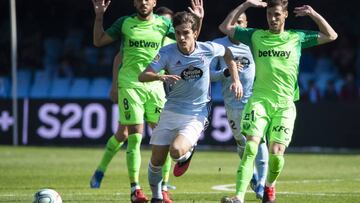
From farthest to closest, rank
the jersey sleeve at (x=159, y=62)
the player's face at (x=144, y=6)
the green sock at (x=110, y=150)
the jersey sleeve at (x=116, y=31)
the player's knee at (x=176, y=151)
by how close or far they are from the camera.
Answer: the green sock at (x=110, y=150), the jersey sleeve at (x=116, y=31), the player's face at (x=144, y=6), the jersey sleeve at (x=159, y=62), the player's knee at (x=176, y=151)

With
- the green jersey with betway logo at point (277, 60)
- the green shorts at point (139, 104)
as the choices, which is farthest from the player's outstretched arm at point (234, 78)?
the green shorts at point (139, 104)

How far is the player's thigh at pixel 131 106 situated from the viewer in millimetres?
13117

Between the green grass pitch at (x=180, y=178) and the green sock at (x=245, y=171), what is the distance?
3.84ft

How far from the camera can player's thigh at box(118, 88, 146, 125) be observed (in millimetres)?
13117

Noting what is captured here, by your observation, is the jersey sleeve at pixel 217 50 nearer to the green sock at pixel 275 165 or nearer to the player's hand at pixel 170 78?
the player's hand at pixel 170 78

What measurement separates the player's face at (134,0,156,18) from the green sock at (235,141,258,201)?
8.35 ft

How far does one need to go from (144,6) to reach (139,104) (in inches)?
47.2

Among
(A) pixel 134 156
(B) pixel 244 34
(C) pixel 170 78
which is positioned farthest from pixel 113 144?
(C) pixel 170 78

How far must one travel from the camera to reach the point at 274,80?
11.9m

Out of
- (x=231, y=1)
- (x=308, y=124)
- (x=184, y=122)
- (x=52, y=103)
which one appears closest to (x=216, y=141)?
(x=308, y=124)

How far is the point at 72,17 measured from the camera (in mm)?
32312

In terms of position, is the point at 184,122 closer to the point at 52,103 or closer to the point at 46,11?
the point at 52,103

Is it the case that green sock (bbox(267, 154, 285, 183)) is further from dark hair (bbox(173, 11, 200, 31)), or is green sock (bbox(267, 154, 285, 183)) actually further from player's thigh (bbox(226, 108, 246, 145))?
player's thigh (bbox(226, 108, 246, 145))

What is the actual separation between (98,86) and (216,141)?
5008 mm
